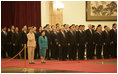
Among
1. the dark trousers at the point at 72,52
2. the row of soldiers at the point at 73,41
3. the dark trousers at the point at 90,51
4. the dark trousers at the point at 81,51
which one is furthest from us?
the dark trousers at the point at 90,51

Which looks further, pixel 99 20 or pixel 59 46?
pixel 99 20

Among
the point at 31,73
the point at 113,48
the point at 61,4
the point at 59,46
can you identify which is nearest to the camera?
the point at 31,73

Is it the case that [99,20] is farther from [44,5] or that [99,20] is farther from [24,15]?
[24,15]

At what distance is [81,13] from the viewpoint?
1922 cm

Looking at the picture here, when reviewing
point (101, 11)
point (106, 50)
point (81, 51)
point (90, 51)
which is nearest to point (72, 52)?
point (81, 51)

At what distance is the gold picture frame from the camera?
19.1 metres

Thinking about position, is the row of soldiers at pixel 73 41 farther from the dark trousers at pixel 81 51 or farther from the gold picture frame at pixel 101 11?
the gold picture frame at pixel 101 11

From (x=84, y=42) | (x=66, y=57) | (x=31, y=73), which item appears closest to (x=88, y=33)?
(x=84, y=42)

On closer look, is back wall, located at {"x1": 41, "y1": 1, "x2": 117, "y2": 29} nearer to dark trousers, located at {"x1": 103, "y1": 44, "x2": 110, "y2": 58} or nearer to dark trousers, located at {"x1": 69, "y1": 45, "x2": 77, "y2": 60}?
Result: dark trousers, located at {"x1": 103, "y1": 44, "x2": 110, "y2": 58}

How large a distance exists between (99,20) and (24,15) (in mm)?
4774

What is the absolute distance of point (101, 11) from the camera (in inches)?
758

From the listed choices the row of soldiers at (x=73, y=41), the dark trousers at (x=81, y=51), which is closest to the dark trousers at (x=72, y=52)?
the row of soldiers at (x=73, y=41)

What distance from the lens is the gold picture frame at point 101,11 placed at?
19141 millimetres

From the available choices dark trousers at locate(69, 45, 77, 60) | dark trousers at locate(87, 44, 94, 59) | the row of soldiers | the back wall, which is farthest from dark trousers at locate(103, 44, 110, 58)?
the back wall
